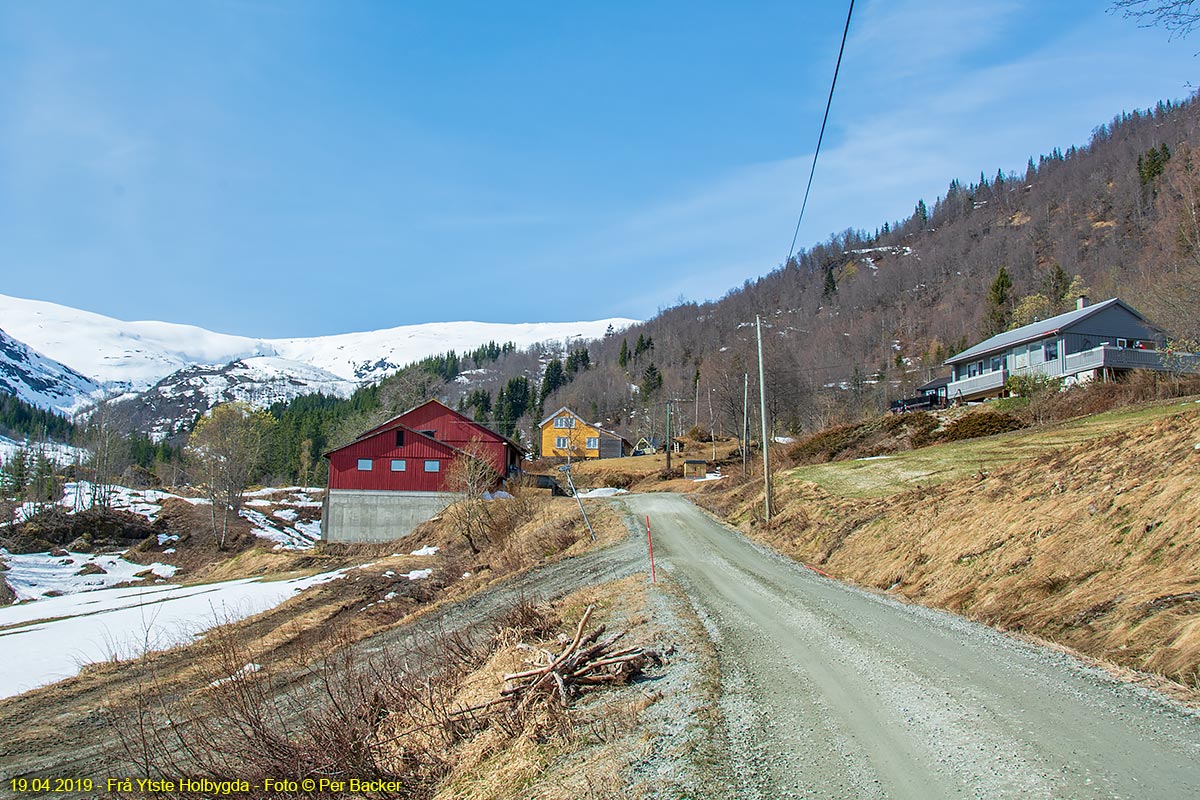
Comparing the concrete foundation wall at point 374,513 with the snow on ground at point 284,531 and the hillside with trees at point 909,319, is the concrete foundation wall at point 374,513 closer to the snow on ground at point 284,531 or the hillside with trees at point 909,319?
the snow on ground at point 284,531

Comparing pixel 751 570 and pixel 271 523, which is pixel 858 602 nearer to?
pixel 751 570

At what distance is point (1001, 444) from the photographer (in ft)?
96.1

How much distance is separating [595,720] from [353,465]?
4989 cm

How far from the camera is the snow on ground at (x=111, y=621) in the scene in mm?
20312

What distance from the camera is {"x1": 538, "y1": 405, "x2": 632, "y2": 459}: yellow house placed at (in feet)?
334

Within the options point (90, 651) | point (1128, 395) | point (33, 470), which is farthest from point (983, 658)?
point (33, 470)

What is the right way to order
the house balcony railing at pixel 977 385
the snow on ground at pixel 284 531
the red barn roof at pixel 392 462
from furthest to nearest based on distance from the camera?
the snow on ground at pixel 284 531 → the red barn roof at pixel 392 462 → the house balcony railing at pixel 977 385

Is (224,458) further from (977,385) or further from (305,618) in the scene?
(977,385)

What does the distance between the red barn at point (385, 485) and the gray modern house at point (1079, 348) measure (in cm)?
3657

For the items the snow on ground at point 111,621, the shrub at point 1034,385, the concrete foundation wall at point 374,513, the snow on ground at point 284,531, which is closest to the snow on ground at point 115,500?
the snow on ground at point 284,531

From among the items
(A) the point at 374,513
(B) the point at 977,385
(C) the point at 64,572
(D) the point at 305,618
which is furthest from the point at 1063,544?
(C) the point at 64,572

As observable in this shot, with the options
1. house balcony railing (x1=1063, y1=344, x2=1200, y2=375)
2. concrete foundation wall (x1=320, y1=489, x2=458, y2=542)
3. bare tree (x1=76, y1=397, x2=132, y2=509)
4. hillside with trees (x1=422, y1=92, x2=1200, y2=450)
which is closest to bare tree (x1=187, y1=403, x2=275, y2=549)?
bare tree (x1=76, y1=397, x2=132, y2=509)

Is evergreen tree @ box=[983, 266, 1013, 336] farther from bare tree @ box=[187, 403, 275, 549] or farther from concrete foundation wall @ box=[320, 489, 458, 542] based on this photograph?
bare tree @ box=[187, 403, 275, 549]

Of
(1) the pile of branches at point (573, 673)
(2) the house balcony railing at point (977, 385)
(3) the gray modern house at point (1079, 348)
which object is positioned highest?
(3) the gray modern house at point (1079, 348)
